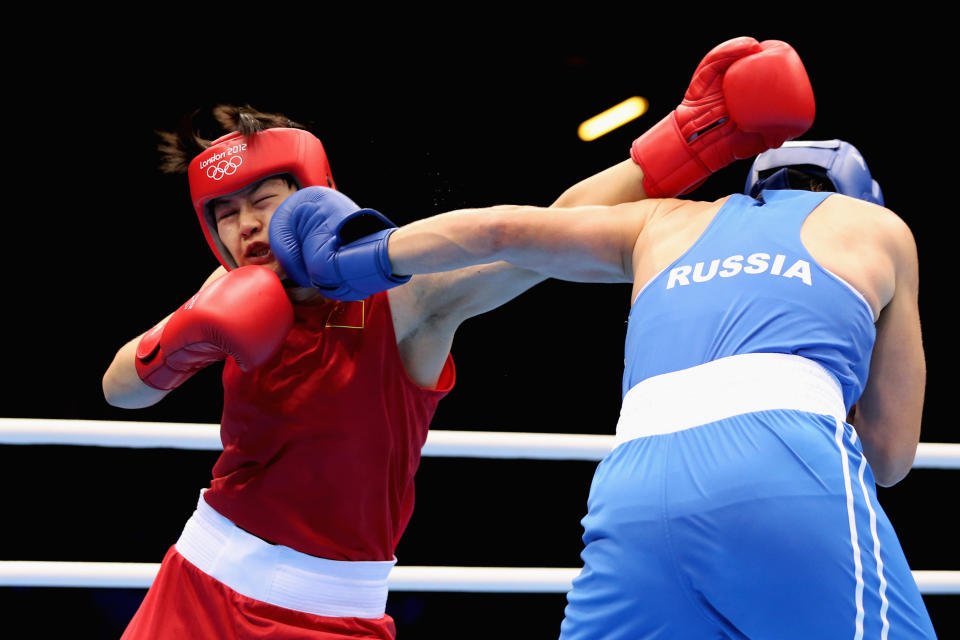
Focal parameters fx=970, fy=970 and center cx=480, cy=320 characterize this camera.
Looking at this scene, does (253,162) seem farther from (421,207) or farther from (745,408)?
(421,207)

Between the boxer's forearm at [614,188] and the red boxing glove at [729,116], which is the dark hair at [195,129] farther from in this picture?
the red boxing glove at [729,116]

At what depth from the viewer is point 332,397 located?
1.71 metres

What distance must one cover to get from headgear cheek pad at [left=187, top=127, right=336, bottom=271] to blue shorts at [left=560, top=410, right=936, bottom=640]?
0.99 meters

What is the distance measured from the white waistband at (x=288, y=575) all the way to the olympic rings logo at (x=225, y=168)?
66 cm

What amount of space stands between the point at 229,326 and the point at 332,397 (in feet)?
0.71

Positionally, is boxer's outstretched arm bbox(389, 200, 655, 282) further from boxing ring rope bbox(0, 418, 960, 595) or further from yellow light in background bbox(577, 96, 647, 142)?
yellow light in background bbox(577, 96, 647, 142)

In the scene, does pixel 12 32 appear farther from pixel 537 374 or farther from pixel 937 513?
pixel 937 513

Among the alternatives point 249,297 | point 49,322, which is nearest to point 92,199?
point 49,322

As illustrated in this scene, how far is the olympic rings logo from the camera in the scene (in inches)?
74.3

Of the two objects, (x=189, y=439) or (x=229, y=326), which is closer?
(x=229, y=326)

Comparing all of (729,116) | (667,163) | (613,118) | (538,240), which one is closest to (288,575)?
(538,240)

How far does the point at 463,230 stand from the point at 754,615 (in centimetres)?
71

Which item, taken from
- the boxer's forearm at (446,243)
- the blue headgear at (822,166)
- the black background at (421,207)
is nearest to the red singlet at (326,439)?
the boxer's forearm at (446,243)

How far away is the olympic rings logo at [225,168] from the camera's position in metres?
1.89
